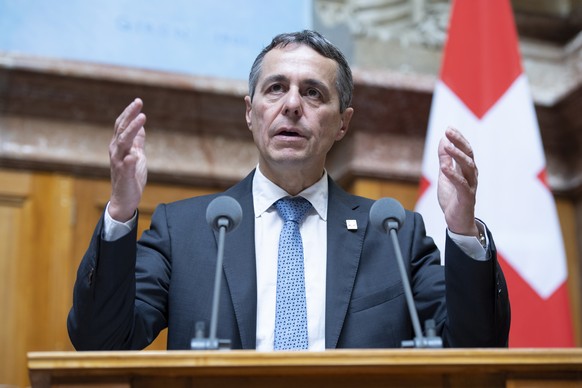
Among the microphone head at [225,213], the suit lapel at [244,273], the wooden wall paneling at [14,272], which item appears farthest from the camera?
the wooden wall paneling at [14,272]

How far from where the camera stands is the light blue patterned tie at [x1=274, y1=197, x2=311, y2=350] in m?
2.29

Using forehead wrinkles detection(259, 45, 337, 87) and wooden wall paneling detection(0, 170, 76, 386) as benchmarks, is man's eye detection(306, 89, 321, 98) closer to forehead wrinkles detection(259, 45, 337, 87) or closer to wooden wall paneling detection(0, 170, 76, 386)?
forehead wrinkles detection(259, 45, 337, 87)

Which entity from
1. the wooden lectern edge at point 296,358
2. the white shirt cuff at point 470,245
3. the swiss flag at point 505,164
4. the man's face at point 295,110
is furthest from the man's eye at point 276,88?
the swiss flag at point 505,164

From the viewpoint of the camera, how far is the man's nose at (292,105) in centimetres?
253

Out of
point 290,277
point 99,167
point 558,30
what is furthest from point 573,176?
point 290,277

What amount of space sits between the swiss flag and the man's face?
1447 mm

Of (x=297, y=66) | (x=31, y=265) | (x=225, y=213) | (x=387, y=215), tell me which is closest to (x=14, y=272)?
(x=31, y=265)

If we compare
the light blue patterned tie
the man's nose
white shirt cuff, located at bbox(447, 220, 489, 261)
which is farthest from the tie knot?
white shirt cuff, located at bbox(447, 220, 489, 261)

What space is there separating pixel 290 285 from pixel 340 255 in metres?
0.17

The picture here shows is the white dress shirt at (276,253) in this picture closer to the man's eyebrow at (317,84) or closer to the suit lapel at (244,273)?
the suit lapel at (244,273)

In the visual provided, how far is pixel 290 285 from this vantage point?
2.37 m

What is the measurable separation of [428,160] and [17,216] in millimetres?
1950

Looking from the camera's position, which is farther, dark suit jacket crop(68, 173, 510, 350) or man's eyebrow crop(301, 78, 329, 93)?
man's eyebrow crop(301, 78, 329, 93)

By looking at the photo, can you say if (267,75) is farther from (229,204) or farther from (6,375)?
(6,375)
